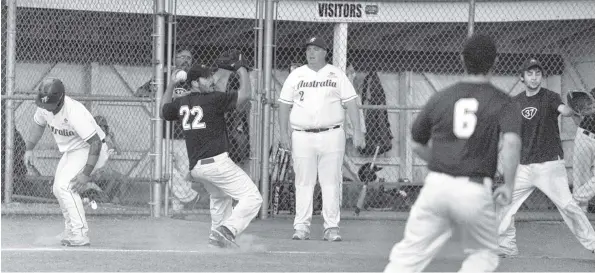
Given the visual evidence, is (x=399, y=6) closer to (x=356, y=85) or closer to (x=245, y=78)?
(x=356, y=85)

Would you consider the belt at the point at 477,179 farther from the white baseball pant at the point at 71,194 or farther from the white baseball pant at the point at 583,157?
the white baseball pant at the point at 583,157

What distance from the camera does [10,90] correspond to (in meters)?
12.1

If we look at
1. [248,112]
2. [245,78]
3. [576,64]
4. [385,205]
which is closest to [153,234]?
[245,78]

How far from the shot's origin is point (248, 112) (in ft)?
45.4

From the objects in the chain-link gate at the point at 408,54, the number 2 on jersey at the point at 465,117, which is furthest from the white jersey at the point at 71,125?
the chain-link gate at the point at 408,54

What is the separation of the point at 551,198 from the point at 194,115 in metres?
3.24

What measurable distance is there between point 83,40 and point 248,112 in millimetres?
2649

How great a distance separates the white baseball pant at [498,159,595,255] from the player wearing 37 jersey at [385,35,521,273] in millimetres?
3671

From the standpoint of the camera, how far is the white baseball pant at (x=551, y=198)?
30.5 feet

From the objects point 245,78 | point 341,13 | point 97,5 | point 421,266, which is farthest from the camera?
point 341,13

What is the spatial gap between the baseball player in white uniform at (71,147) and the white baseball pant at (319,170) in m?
2.06

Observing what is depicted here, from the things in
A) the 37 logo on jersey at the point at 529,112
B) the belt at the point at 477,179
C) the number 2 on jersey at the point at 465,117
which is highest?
the number 2 on jersey at the point at 465,117

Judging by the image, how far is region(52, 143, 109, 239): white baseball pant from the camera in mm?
9398

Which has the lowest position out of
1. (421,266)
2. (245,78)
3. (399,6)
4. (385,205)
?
(385,205)
